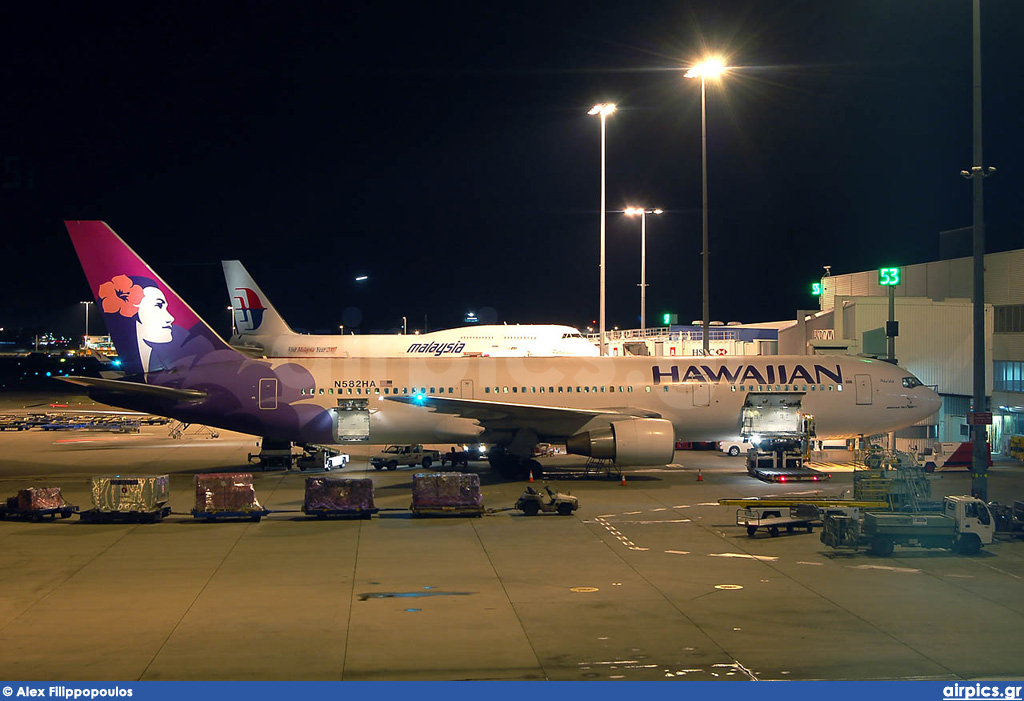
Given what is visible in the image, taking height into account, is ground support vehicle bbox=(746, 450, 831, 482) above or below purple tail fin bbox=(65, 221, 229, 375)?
below

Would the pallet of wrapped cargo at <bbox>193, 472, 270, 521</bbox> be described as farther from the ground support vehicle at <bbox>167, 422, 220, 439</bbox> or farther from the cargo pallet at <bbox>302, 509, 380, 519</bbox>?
the ground support vehicle at <bbox>167, 422, 220, 439</bbox>

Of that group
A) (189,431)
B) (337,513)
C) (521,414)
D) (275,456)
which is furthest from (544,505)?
(189,431)

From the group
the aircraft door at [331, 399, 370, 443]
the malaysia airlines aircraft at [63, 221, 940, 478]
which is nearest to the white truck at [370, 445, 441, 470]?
the malaysia airlines aircraft at [63, 221, 940, 478]

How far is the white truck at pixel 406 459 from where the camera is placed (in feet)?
110

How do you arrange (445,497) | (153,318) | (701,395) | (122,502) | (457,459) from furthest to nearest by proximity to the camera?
(457,459), (701,395), (153,318), (445,497), (122,502)

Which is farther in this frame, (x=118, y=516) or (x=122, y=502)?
(x=122, y=502)

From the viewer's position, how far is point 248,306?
70562 mm

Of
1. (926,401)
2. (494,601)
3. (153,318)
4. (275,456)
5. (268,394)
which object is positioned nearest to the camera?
(494,601)

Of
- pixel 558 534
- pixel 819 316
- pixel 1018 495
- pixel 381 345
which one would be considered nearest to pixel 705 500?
pixel 558 534

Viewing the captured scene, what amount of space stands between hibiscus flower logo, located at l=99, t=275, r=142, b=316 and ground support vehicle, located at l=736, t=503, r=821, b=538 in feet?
67.7

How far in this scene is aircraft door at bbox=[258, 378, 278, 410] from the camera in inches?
1246

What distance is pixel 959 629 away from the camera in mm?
13445

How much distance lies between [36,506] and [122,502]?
6.75 feet

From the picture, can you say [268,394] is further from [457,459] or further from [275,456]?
[457,459]
